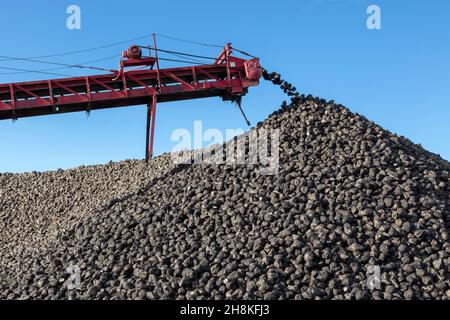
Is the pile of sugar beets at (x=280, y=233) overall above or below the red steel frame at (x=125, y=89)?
below

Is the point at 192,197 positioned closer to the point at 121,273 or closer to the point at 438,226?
the point at 121,273

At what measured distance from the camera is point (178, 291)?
7.91 meters

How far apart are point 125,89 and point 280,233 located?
291 inches

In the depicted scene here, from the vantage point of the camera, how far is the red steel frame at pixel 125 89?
14.4 meters

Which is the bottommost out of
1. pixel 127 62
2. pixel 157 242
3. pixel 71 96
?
pixel 157 242

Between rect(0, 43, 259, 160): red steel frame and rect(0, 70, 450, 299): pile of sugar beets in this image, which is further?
rect(0, 43, 259, 160): red steel frame

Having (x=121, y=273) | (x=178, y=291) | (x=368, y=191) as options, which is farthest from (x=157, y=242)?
(x=368, y=191)

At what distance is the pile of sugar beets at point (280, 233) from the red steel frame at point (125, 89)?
269 cm

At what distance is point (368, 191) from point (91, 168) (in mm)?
12827

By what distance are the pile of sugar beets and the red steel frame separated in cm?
269

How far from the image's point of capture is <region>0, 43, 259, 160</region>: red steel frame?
47.1ft

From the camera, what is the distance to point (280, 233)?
8859mm

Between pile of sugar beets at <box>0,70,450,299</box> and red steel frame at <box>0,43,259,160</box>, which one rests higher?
red steel frame at <box>0,43,259,160</box>

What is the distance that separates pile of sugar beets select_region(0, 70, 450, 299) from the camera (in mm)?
8000
